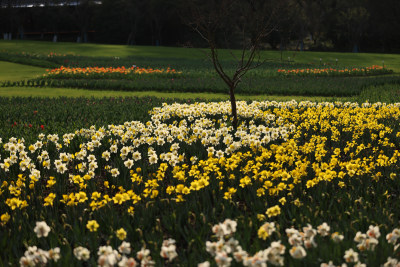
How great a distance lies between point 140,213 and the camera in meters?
4.90

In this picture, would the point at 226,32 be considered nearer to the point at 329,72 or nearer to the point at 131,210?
the point at 131,210

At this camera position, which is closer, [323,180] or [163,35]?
[323,180]

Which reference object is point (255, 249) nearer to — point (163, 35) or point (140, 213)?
point (140, 213)

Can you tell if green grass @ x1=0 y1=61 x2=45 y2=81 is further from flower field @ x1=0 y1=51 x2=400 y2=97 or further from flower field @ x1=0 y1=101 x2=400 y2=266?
flower field @ x1=0 y1=101 x2=400 y2=266

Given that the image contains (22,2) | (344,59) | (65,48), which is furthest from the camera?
(22,2)

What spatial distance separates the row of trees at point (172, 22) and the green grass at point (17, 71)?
2887 cm

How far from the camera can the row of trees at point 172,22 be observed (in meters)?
58.4

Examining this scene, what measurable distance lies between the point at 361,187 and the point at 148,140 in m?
3.60

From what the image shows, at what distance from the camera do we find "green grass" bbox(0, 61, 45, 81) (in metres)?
24.9

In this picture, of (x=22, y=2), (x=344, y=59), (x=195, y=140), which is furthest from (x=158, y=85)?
(x=22, y=2)

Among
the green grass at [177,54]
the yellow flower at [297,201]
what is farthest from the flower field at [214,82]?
the green grass at [177,54]

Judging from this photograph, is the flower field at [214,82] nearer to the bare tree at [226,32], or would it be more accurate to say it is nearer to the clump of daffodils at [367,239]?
the bare tree at [226,32]

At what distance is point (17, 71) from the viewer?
2848cm

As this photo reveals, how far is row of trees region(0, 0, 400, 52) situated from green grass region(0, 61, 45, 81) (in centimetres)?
2887
